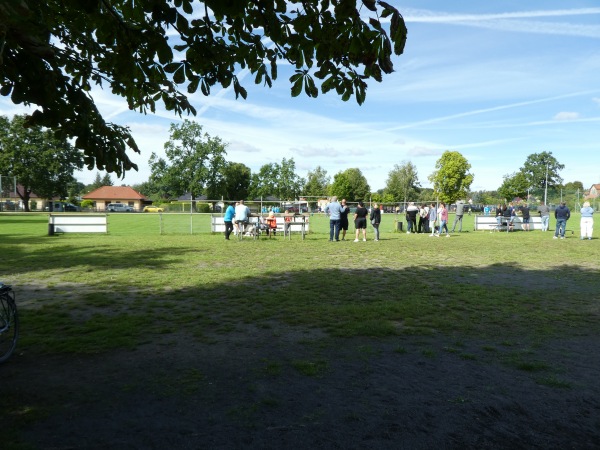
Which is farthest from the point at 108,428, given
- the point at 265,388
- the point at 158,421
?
the point at 265,388

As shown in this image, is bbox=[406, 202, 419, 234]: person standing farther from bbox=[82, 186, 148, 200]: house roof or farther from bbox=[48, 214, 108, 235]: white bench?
bbox=[82, 186, 148, 200]: house roof

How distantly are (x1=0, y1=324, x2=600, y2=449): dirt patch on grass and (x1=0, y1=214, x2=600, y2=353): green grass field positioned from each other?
635 millimetres

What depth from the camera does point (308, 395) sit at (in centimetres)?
389

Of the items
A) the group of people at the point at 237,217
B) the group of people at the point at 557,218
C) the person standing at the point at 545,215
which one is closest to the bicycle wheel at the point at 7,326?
the group of people at the point at 237,217

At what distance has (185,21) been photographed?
4633 mm

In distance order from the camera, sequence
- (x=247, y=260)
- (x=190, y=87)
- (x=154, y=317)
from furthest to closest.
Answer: (x=247, y=260) < (x=154, y=317) < (x=190, y=87)

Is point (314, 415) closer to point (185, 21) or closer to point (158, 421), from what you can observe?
point (158, 421)

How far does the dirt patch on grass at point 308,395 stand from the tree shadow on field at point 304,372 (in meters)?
0.02

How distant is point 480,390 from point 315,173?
377 feet

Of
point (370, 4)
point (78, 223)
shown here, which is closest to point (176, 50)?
point (370, 4)

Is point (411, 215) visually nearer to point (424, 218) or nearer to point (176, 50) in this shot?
point (424, 218)

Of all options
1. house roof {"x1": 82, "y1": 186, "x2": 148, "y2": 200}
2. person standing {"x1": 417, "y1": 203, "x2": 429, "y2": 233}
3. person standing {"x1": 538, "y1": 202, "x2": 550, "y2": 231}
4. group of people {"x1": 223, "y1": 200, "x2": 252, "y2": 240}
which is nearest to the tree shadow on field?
group of people {"x1": 223, "y1": 200, "x2": 252, "y2": 240}

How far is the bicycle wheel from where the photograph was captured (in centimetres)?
476

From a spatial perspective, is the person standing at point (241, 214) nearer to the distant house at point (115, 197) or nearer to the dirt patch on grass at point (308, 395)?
the dirt patch on grass at point (308, 395)
